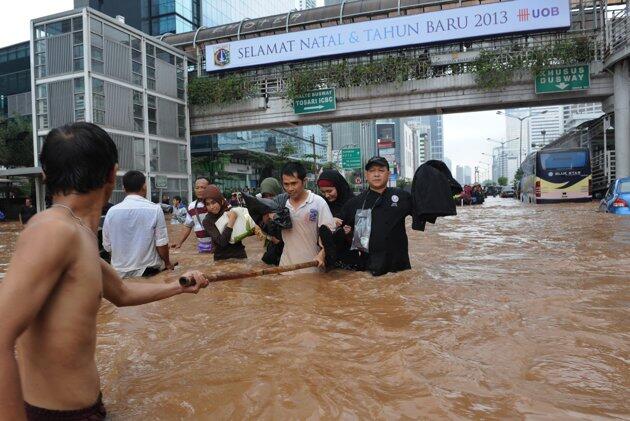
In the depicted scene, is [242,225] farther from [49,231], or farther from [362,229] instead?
[49,231]

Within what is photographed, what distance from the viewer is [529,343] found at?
10.1ft

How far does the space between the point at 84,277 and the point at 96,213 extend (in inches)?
11.1

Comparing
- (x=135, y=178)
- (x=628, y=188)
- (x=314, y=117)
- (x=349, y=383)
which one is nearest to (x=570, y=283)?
(x=349, y=383)

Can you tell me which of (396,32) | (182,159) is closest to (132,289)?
(396,32)

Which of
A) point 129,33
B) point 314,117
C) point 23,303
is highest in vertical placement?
point 129,33

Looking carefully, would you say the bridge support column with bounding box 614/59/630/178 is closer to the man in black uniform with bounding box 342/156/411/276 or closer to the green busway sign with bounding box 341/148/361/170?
the man in black uniform with bounding box 342/156/411/276

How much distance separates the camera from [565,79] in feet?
63.9

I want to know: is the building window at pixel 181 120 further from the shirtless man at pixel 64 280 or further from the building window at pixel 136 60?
the shirtless man at pixel 64 280

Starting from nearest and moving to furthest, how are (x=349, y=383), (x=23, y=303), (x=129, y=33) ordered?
(x=23, y=303) < (x=349, y=383) < (x=129, y=33)

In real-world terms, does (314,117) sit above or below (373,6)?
below

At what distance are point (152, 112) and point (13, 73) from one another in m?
28.2

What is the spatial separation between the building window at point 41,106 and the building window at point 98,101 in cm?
268

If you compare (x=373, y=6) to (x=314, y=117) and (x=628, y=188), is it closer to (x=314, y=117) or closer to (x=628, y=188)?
(x=314, y=117)

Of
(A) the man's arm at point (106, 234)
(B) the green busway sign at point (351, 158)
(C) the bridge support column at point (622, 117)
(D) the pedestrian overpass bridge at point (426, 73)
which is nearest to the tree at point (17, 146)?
(D) the pedestrian overpass bridge at point (426, 73)
